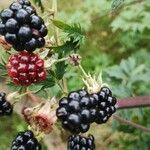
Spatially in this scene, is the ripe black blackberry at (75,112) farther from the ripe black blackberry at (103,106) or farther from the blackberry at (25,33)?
the blackberry at (25,33)

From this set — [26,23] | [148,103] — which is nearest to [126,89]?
[148,103]

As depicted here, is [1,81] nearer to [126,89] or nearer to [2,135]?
[126,89]

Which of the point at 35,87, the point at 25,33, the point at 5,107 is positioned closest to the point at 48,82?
the point at 35,87

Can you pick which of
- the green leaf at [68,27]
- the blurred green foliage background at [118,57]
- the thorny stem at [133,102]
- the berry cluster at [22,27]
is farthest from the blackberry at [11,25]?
the blurred green foliage background at [118,57]

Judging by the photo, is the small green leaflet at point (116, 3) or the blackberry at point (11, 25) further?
the small green leaflet at point (116, 3)

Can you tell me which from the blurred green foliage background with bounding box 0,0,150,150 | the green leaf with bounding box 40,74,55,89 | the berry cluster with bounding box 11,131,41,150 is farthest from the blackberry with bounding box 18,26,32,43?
the blurred green foliage background with bounding box 0,0,150,150

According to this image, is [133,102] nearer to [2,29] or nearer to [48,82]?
[48,82]
